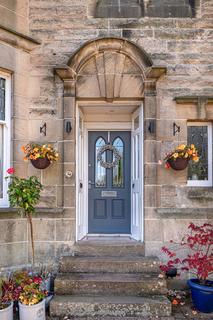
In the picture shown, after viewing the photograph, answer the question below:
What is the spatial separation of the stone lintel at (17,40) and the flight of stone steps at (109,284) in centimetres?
348

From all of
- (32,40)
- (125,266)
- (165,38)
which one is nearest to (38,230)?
(125,266)

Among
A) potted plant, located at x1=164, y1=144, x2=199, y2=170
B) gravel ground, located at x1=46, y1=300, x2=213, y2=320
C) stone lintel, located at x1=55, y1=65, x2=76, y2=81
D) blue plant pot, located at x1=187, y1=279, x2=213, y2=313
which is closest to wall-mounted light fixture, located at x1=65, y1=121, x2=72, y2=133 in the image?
stone lintel, located at x1=55, y1=65, x2=76, y2=81

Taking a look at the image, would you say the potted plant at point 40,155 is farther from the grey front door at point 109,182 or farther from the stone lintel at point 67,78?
the grey front door at point 109,182

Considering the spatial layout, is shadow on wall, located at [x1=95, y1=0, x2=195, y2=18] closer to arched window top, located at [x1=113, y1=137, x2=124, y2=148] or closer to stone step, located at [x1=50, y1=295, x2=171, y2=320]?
arched window top, located at [x1=113, y1=137, x2=124, y2=148]

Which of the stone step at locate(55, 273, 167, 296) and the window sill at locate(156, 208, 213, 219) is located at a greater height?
the window sill at locate(156, 208, 213, 219)

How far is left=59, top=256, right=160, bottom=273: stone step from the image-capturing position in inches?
184

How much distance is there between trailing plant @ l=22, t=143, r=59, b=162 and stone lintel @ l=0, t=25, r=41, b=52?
1678mm

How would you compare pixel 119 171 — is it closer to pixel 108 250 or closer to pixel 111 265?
pixel 108 250

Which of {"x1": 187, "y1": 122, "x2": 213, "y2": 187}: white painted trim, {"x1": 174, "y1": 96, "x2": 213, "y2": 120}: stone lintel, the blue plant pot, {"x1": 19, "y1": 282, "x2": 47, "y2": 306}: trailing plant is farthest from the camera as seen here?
{"x1": 187, "y1": 122, "x2": 213, "y2": 187}: white painted trim

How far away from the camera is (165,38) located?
5.19 m

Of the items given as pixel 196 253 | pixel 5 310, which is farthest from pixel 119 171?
pixel 5 310

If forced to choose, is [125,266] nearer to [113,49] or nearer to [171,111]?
[171,111]

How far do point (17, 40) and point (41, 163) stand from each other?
2093mm

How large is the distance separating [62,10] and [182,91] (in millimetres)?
2536
